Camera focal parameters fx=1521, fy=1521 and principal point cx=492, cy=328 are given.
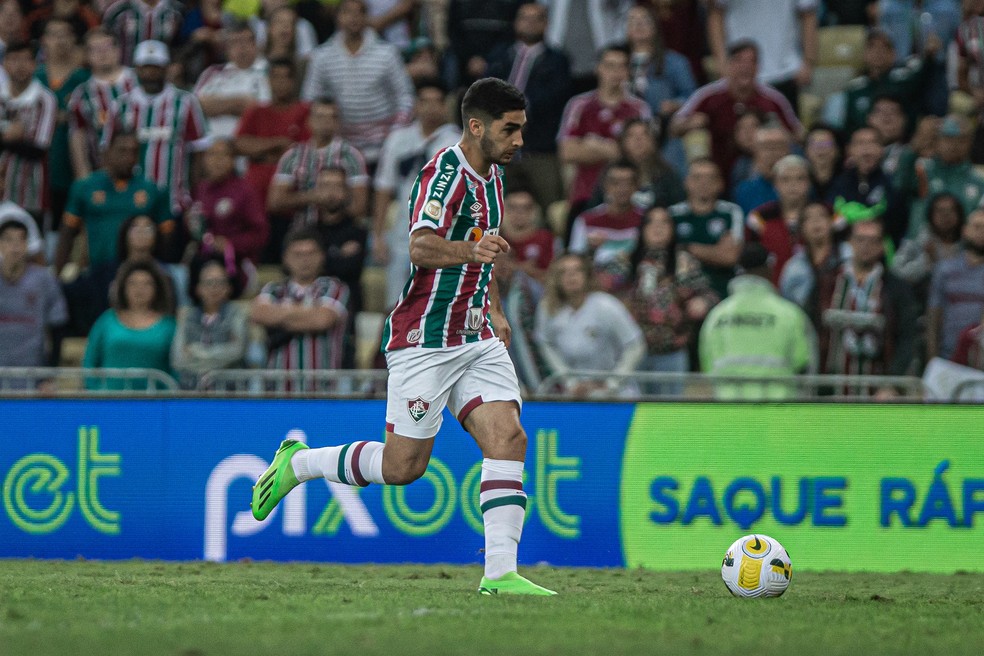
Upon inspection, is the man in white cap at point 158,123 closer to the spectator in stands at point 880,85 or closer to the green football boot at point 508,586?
the spectator in stands at point 880,85

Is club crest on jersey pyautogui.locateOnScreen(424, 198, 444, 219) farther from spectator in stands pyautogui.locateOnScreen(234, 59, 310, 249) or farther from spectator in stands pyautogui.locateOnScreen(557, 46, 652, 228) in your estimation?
spectator in stands pyautogui.locateOnScreen(234, 59, 310, 249)

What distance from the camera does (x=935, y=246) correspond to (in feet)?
45.1

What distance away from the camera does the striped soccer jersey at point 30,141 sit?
16031 mm

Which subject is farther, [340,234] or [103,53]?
[103,53]

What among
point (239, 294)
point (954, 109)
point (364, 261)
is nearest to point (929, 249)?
point (954, 109)

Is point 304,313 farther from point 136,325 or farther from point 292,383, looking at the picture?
point 136,325

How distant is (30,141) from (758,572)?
35.0 feet

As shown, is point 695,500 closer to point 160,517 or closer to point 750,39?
point 160,517

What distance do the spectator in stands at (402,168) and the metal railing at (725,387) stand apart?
3226 millimetres

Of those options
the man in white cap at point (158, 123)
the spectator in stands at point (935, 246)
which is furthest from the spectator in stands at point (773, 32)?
the man in white cap at point (158, 123)

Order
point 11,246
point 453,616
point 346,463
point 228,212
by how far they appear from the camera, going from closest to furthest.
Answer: point 453,616 < point 346,463 < point 11,246 < point 228,212

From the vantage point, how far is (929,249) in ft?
45.2

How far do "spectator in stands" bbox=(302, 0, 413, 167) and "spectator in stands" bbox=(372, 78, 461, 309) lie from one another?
816mm

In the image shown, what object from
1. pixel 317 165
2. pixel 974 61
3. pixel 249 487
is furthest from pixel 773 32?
pixel 249 487
